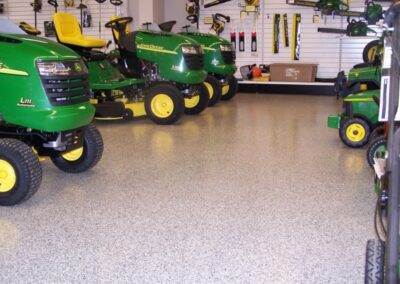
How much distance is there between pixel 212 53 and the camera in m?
6.69

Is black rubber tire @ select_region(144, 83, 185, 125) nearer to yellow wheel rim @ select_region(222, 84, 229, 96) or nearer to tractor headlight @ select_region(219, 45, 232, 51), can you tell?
tractor headlight @ select_region(219, 45, 232, 51)

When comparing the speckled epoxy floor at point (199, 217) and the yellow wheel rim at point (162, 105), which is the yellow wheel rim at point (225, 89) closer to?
the yellow wheel rim at point (162, 105)

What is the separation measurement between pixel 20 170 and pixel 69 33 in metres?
3.36

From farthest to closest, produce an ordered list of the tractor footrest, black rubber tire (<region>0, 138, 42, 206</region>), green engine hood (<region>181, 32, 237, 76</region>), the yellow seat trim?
green engine hood (<region>181, 32, 237, 76</region>) < the yellow seat trim < the tractor footrest < black rubber tire (<region>0, 138, 42, 206</region>)

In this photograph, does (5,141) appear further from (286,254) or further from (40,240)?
(286,254)

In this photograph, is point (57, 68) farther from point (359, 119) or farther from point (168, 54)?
point (168, 54)

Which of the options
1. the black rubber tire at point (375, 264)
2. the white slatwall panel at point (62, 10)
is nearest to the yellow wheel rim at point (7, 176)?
the black rubber tire at point (375, 264)

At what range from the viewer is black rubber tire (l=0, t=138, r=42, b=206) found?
2799 millimetres

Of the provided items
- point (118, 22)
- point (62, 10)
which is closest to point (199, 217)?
point (118, 22)

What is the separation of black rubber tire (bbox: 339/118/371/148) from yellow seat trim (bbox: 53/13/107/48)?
2904 millimetres

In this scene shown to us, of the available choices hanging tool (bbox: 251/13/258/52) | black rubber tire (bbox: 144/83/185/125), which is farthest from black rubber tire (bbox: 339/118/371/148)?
hanging tool (bbox: 251/13/258/52)

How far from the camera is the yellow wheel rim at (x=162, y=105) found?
5449 mm

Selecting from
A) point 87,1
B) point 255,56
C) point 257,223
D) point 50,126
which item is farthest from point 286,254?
point 87,1

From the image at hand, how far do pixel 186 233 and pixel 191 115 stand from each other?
3753 mm
